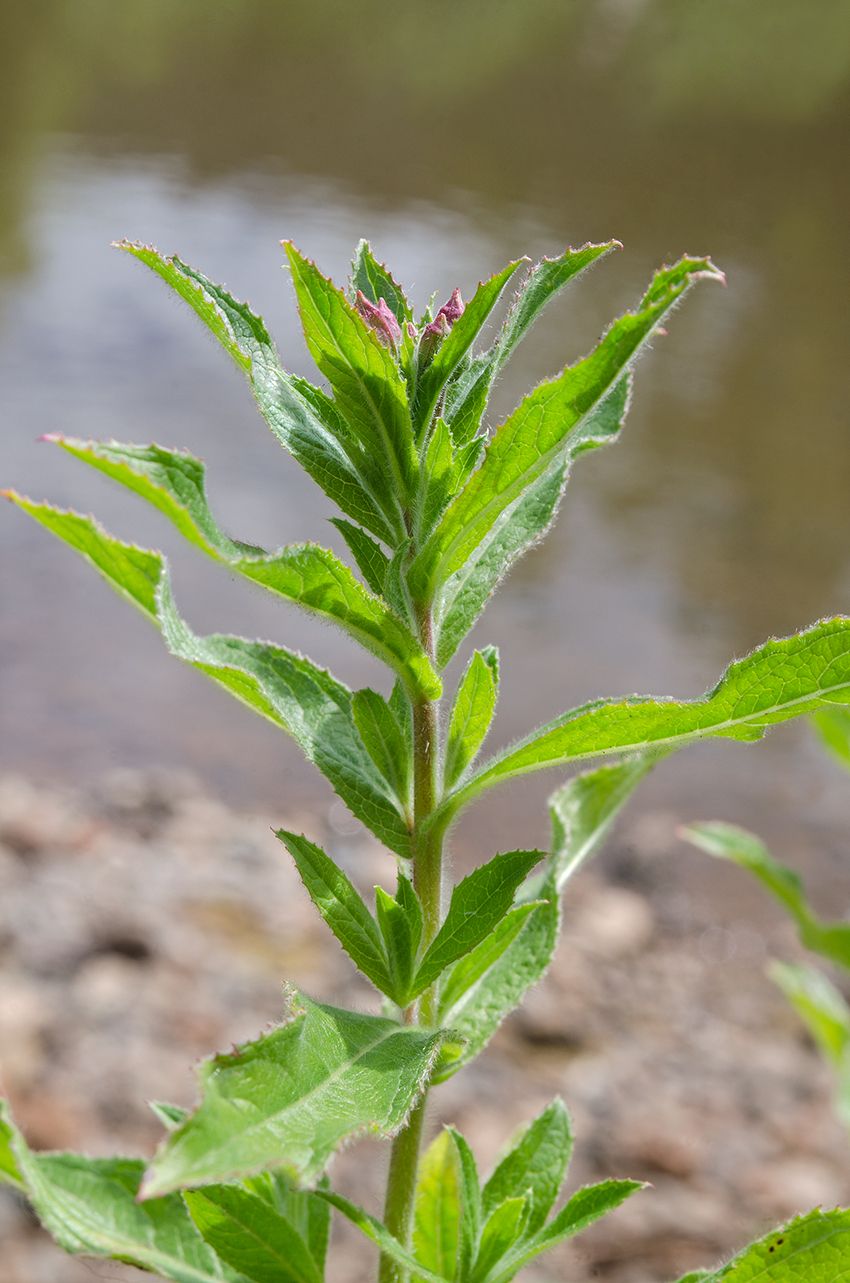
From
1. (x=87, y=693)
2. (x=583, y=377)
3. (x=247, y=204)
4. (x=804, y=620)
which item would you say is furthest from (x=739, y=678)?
(x=247, y=204)

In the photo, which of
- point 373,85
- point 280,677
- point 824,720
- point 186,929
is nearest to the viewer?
point 280,677

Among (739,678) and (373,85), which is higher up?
(373,85)

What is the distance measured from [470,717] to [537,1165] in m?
0.50

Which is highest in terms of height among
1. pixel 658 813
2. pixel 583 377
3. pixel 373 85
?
pixel 373 85

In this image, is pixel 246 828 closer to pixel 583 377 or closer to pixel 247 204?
pixel 583 377

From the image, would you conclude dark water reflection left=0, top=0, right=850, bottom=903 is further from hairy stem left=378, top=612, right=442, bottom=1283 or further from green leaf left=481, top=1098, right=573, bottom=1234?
green leaf left=481, top=1098, right=573, bottom=1234

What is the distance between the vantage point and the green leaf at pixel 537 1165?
123cm

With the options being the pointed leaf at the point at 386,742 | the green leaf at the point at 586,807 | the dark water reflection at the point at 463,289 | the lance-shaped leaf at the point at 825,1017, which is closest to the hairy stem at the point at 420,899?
the pointed leaf at the point at 386,742

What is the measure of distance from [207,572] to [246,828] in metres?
2.54

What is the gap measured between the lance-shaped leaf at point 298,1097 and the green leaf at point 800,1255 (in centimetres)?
40

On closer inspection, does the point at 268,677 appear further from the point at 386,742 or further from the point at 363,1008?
the point at 363,1008

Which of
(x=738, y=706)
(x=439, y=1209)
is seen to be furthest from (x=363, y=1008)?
(x=738, y=706)

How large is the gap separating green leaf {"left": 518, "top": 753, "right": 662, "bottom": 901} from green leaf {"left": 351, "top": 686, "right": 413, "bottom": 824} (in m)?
0.27

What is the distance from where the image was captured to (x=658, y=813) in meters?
5.51
